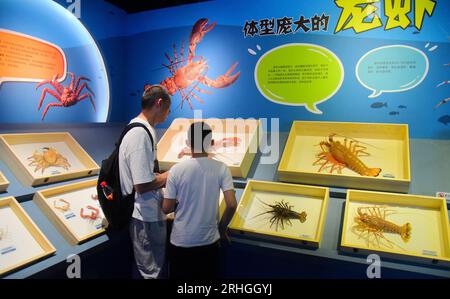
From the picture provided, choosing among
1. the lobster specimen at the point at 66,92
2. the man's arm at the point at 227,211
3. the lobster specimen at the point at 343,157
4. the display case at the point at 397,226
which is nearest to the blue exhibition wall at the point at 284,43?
the lobster specimen at the point at 343,157

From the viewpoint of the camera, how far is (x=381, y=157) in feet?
8.40

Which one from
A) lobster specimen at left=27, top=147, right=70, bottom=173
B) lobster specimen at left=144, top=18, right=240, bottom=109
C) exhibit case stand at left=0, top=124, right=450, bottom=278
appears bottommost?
exhibit case stand at left=0, top=124, right=450, bottom=278

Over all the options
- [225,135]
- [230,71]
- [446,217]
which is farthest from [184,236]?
[230,71]

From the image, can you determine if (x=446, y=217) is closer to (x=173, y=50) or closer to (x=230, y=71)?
(x=230, y=71)

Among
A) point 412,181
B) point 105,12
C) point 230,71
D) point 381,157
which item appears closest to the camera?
point 412,181

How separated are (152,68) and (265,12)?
1.49 metres

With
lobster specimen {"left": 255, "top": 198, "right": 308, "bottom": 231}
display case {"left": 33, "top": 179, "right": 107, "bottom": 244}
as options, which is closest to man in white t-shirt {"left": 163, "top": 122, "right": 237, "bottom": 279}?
lobster specimen {"left": 255, "top": 198, "right": 308, "bottom": 231}

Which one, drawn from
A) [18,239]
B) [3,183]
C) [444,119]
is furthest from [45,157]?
[444,119]

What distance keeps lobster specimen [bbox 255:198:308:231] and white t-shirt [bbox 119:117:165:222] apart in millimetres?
802

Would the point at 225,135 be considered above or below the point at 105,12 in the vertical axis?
below

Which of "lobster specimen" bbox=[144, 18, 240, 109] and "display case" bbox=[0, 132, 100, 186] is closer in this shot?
"display case" bbox=[0, 132, 100, 186]

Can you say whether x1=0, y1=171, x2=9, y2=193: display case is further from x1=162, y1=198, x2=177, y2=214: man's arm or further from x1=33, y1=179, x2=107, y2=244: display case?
x1=162, y1=198, x2=177, y2=214: man's arm

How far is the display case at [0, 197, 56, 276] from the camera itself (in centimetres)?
177

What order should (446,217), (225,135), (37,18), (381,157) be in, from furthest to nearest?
(225,135) < (37,18) < (381,157) < (446,217)
